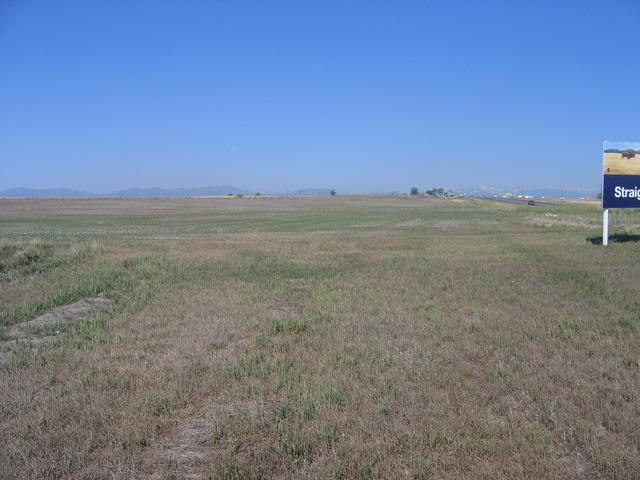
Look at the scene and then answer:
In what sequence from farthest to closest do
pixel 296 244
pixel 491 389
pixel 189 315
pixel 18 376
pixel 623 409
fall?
pixel 296 244 < pixel 189 315 < pixel 18 376 < pixel 491 389 < pixel 623 409

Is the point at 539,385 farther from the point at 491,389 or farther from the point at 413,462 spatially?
the point at 413,462

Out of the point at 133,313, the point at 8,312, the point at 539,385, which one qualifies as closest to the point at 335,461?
the point at 539,385

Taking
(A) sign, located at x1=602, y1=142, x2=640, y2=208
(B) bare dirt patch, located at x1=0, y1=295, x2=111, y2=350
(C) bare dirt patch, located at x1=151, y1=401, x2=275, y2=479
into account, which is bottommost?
(B) bare dirt patch, located at x1=0, y1=295, x2=111, y2=350

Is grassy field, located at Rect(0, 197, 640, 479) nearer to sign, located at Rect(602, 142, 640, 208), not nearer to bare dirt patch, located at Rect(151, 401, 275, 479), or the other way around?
bare dirt patch, located at Rect(151, 401, 275, 479)

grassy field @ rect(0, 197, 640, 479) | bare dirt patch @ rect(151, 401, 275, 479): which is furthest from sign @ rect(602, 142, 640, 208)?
bare dirt patch @ rect(151, 401, 275, 479)

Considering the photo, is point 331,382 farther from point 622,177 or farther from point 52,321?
point 622,177

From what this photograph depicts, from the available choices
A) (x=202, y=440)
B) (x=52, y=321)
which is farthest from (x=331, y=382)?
(x=52, y=321)

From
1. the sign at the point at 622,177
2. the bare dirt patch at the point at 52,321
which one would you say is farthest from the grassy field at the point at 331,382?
the sign at the point at 622,177

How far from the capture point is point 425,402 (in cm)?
536

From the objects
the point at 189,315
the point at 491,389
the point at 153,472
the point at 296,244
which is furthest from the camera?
the point at 296,244

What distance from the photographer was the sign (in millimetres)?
20641

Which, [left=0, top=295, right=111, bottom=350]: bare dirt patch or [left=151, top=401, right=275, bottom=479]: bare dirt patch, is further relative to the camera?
[left=0, top=295, right=111, bottom=350]: bare dirt patch

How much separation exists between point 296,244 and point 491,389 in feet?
61.6

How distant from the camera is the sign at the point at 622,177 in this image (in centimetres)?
2064
